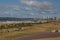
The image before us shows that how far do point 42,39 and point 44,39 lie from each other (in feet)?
0.91

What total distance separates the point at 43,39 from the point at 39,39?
0.53m

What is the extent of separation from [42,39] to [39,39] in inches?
15.8

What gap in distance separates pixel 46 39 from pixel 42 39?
1.75 feet

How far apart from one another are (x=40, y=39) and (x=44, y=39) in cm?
53

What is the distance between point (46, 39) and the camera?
2248 cm

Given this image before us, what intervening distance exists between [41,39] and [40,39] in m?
0.14

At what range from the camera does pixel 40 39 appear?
22.5 metres

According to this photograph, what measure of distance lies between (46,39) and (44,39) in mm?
266

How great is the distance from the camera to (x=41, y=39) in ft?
73.8

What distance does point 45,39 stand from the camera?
73.9ft

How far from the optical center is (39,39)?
22.5 metres

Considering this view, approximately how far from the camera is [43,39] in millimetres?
22469

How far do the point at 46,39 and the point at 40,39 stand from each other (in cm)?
80
